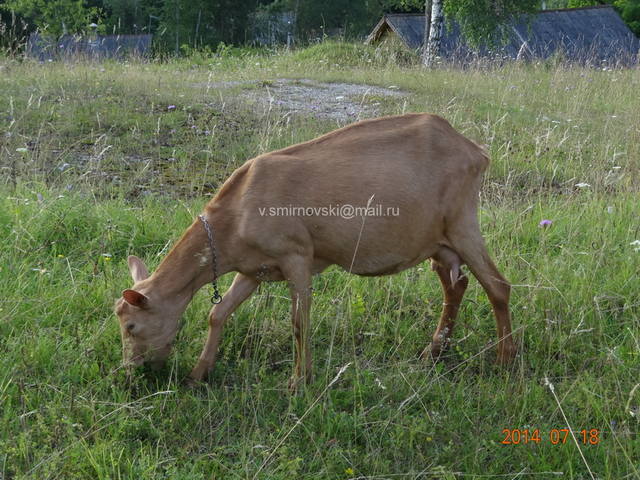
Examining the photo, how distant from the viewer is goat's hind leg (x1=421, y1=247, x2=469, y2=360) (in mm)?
3897

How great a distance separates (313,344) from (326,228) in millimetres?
795

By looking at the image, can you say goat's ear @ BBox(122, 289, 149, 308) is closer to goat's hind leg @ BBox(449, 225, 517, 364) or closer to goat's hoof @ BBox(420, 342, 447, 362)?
goat's hoof @ BBox(420, 342, 447, 362)

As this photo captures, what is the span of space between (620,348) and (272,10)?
137 ft

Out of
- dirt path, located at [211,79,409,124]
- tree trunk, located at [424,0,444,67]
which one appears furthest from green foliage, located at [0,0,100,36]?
dirt path, located at [211,79,409,124]

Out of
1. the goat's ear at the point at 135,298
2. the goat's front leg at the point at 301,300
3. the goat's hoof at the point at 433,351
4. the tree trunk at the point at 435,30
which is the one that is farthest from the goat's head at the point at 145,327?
the tree trunk at the point at 435,30

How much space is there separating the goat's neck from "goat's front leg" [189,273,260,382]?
28cm

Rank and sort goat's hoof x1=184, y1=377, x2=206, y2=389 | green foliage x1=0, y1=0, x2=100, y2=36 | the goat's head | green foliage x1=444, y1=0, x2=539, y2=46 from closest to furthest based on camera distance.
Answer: the goat's head
goat's hoof x1=184, y1=377, x2=206, y2=389
green foliage x1=444, y1=0, x2=539, y2=46
green foliage x1=0, y1=0, x2=100, y2=36

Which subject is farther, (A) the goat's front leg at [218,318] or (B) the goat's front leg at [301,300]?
(A) the goat's front leg at [218,318]

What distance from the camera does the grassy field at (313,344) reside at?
9.79 ft

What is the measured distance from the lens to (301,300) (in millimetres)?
3502

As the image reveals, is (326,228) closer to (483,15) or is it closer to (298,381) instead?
(298,381)

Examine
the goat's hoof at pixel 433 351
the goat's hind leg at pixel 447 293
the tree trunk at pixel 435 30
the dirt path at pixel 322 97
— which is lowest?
the goat's hoof at pixel 433 351
